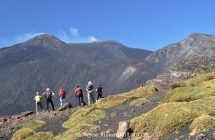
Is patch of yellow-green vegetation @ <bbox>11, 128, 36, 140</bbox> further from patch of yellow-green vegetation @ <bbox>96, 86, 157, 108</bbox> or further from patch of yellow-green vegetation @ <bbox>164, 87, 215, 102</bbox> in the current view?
patch of yellow-green vegetation @ <bbox>164, 87, 215, 102</bbox>

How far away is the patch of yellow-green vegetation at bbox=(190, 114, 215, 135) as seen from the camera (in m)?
24.1

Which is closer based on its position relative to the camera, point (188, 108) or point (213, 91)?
point (188, 108)

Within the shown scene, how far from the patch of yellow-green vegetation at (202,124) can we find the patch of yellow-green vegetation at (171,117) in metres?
0.78

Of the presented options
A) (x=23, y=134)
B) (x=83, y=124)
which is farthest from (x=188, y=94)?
Answer: (x=23, y=134)

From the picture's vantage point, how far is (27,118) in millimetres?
49625

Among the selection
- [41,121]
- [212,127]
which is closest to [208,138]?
[212,127]

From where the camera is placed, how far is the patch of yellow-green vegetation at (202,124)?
24070 millimetres

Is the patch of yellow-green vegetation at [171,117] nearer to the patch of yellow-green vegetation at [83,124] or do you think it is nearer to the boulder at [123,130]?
the boulder at [123,130]

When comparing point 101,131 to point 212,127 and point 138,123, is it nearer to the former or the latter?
point 138,123

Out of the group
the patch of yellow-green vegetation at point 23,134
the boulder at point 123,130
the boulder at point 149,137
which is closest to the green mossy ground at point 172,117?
the boulder at point 149,137

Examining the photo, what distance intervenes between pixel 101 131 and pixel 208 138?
10.3 meters

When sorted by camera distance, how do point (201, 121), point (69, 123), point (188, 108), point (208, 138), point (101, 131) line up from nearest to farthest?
point (208, 138)
point (201, 121)
point (188, 108)
point (101, 131)
point (69, 123)

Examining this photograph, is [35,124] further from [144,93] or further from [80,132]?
[144,93]

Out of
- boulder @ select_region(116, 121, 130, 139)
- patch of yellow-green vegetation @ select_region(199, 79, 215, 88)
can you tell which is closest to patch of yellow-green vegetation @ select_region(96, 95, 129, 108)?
patch of yellow-green vegetation @ select_region(199, 79, 215, 88)
